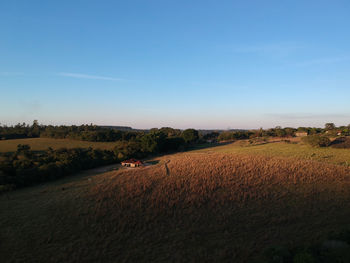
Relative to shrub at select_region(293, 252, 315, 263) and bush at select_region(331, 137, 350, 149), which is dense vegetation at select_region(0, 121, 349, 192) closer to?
bush at select_region(331, 137, 350, 149)

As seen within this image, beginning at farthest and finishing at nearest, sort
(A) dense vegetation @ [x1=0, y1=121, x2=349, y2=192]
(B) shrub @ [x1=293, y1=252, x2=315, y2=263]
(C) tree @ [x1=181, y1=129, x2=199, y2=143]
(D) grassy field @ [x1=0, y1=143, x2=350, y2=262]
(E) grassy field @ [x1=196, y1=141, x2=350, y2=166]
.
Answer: (C) tree @ [x1=181, y1=129, x2=199, y2=143], (E) grassy field @ [x1=196, y1=141, x2=350, y2=166], (A) dense vegetation @ [x1=0, y1=121, x2=349, y2=192], (D) grassy field @ [x1=0, y1=143, x2=350, y2=262], (B) shrub @ [x1=293, y1=252, x2=315, y2=263]

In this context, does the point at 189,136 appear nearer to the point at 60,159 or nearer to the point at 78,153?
the point at 78,153

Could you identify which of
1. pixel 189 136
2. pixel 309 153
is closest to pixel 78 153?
pixel 189 136

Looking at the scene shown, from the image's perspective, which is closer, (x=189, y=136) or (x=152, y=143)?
(x=152, y=143)

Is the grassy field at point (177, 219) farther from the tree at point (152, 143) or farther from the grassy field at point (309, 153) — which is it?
the tree at point (152, 143)

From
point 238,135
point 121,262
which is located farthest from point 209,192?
point 238,135

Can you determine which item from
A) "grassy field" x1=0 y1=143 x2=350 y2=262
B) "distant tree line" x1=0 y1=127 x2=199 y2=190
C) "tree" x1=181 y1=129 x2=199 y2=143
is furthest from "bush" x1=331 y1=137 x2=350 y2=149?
"tree" x1=181 y1=129 x2=199 y2=143

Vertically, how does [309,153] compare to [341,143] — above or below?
below

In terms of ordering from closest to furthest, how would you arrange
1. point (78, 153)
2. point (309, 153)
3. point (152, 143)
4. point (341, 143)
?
1. point (309, 153)
2. point (78, 153)
3. point (341, 143)
4. point (152, 143)
